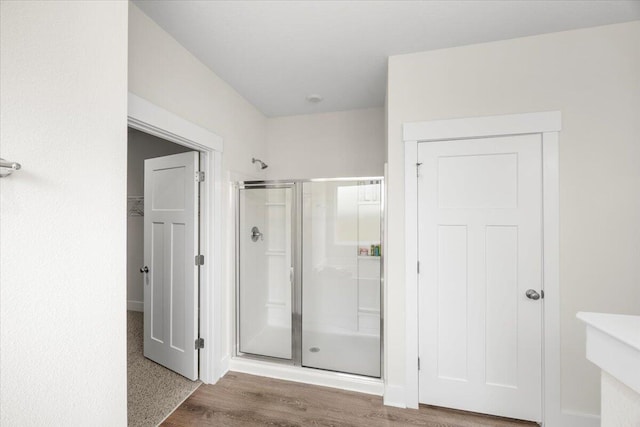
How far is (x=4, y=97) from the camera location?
80 cm

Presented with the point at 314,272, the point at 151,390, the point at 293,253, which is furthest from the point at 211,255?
the point at 151,390

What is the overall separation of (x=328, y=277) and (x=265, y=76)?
196cm

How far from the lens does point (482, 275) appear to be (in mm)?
2049

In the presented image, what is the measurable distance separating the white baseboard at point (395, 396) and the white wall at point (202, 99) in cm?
145

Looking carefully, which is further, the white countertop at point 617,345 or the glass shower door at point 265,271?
the glass shower door at point 265,271

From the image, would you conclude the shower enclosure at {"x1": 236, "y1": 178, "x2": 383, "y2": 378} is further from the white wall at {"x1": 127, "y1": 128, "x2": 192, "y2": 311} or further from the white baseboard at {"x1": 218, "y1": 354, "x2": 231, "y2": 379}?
the white wall at {"x1": 127, "y1": 128, "x2": 192, "y2": 311}

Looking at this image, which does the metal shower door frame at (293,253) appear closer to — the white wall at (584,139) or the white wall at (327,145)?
the white wall at (327,145)

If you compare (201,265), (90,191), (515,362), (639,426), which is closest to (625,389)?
(639,426)

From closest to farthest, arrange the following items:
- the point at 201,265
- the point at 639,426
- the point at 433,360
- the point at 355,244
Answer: the point at 639,426 < the point at 433,360 < the point at 201,265 < the point at 355,244

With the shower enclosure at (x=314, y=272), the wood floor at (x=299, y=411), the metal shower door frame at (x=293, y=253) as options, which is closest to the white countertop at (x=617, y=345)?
the wood floor at (x=299, y=411)

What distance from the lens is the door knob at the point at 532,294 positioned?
1947mm

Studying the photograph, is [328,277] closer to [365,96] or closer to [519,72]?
[365,96]

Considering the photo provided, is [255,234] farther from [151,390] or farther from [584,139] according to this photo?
[584,139]

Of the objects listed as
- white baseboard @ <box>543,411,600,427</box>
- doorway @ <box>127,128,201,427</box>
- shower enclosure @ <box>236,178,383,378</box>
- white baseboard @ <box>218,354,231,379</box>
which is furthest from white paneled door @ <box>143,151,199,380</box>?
white baseboard @ <box>543,411,600,427</box>
